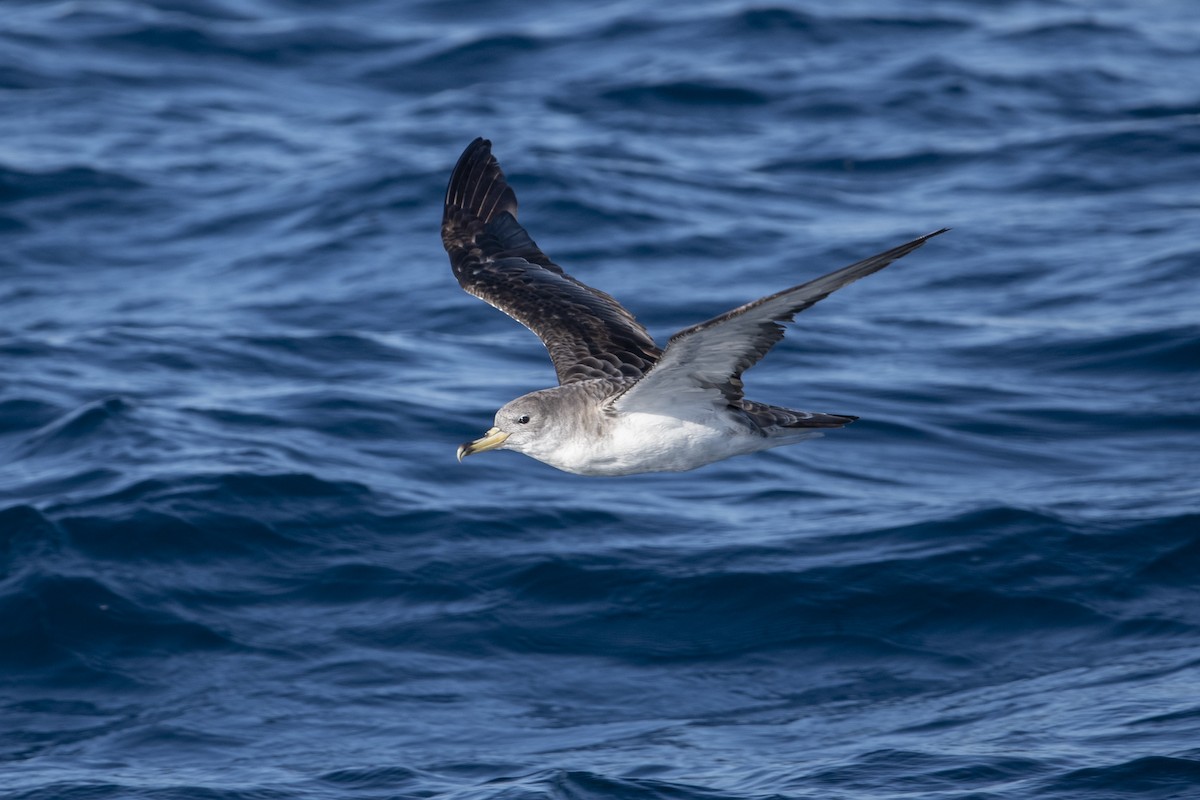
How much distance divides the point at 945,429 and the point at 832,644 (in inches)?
126

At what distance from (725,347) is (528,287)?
9.89 feet

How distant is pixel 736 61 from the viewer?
79.4ft

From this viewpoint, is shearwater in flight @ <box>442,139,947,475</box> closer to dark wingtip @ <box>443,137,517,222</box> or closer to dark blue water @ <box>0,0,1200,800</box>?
dark wingtip @ <box>443,137,517,222</box>

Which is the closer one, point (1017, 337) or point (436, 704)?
point (436, 704)

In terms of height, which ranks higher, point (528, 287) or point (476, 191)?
point (476, 191)

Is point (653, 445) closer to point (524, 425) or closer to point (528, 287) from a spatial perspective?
point (524, 425)

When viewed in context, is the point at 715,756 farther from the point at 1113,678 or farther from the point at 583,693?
the point at 1113,678

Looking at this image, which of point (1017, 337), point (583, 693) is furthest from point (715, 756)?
point (1017, 337)

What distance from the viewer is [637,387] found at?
302 inches

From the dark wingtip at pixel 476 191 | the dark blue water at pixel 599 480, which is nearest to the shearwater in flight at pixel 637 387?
the dark wingtip at pixel 476 191

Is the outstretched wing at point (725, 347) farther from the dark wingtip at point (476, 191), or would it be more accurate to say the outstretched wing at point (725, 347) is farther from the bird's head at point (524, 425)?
the dark wingtip at point (476, 191)

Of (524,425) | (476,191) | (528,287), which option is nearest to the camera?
(524,425)

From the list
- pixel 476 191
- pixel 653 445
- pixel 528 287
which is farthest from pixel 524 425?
pixel 476 191

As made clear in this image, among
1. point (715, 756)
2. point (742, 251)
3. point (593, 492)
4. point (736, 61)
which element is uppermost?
point (736, 61)
